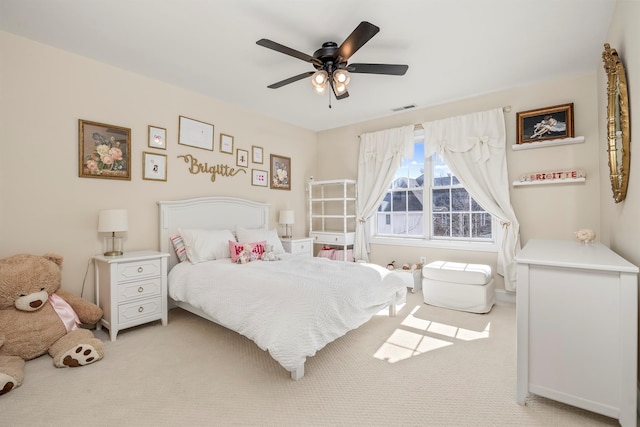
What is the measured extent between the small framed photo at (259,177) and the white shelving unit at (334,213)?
0.84 meters

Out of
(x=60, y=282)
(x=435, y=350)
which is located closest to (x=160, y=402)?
(x=60, y=282)

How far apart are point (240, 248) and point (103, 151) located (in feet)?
5.54

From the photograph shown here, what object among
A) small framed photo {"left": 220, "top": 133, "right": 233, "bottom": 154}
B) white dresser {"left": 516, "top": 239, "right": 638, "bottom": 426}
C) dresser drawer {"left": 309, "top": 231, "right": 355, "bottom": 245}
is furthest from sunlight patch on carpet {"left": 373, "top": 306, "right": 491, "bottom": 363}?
small framed photo {"left": 220, "top": 133, "right": 233, "bottom": 154}

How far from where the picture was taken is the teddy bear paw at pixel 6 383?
178cm

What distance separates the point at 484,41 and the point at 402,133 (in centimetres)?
187

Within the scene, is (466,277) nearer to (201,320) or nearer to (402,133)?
(402,133)

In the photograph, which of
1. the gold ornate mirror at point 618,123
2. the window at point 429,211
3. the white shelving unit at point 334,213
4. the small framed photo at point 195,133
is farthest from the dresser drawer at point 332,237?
the gold ornate mirror at point 618,123

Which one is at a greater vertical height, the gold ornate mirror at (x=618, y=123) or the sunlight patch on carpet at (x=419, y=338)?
the gold ornate mirror at (x=618, y=123)

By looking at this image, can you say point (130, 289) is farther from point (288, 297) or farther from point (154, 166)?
point (288, 297)

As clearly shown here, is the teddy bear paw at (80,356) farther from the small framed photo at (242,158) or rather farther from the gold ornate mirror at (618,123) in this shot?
the gold ornate mirror at (618,123)

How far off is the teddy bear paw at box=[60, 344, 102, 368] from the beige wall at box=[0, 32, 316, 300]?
86 cm

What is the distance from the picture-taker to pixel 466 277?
3.27 metres

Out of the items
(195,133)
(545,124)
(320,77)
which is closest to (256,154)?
(195,133)

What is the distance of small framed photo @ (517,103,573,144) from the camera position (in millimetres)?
3195
